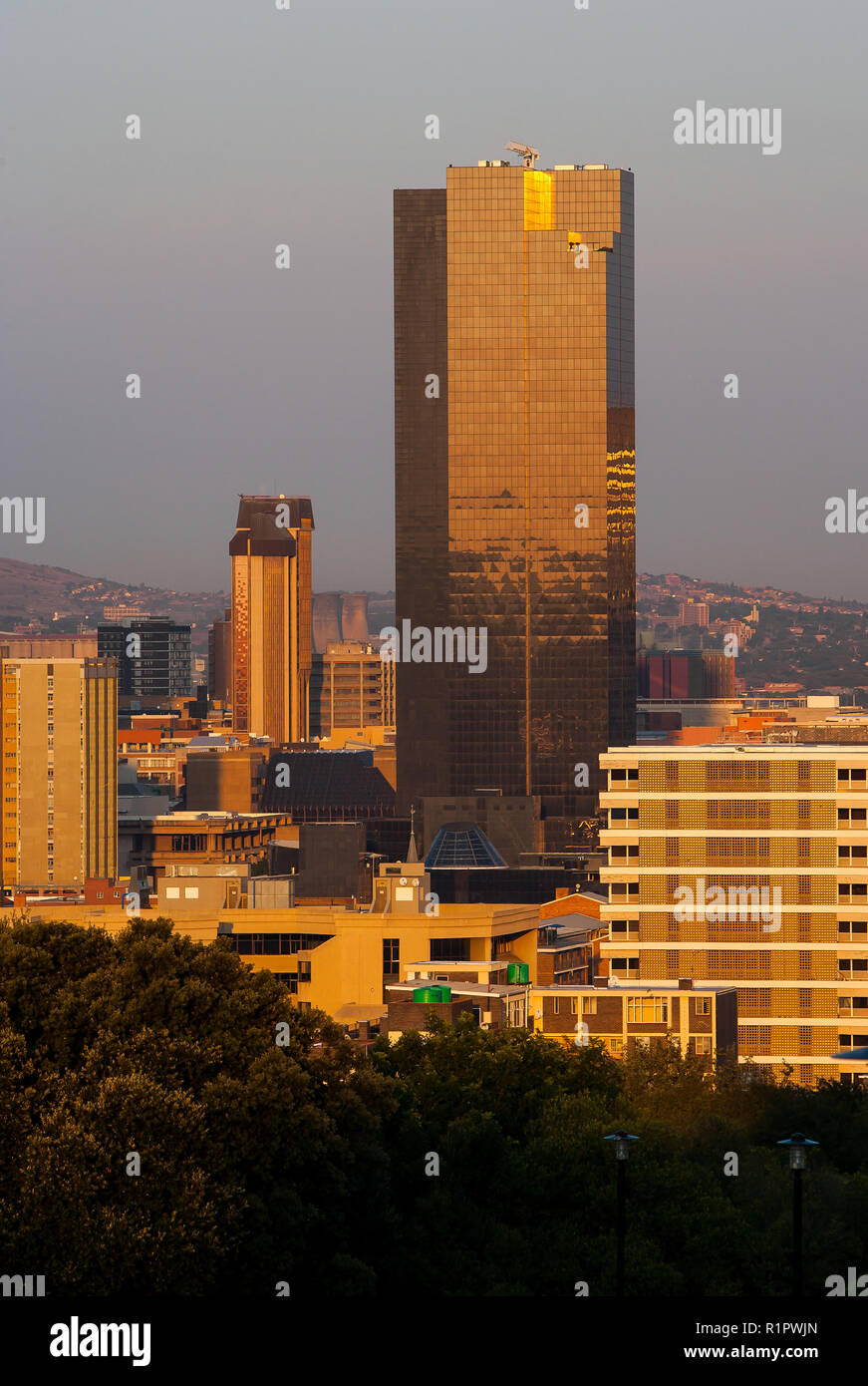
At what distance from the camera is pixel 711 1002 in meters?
110

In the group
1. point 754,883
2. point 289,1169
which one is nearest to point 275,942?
point 754,883

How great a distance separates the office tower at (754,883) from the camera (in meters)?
115

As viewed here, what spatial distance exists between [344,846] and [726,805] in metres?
59.7

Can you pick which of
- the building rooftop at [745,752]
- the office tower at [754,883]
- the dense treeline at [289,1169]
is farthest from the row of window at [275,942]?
the dense treeline at [289,1169]

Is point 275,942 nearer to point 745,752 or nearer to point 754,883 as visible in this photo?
point 754,883

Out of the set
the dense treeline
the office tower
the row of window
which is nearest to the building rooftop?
the office tower

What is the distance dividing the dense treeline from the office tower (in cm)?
5434

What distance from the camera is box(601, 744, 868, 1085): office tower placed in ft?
378

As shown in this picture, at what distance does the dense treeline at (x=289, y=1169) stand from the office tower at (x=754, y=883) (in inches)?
2139

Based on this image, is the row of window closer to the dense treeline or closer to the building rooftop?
the building rooftop

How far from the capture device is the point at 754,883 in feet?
381

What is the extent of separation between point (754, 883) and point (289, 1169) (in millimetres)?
73750
